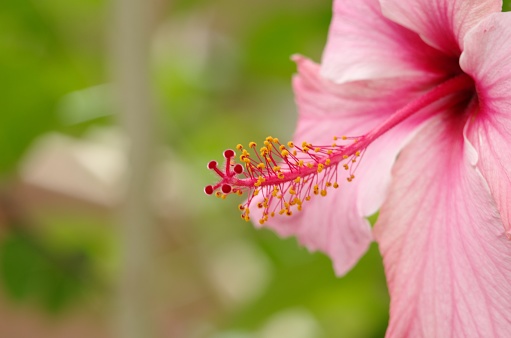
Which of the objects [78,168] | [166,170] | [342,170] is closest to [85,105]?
[78,168]

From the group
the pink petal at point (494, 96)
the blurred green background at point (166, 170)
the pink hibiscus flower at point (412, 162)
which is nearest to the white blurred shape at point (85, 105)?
the blurred green background at point (166, 170)

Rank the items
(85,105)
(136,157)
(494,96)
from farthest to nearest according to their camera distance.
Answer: (85,105)
(136,157)
(494,96)

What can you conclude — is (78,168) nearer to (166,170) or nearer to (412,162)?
(166,170)

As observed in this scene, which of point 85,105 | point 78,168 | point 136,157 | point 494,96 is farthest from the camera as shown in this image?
point 78,168

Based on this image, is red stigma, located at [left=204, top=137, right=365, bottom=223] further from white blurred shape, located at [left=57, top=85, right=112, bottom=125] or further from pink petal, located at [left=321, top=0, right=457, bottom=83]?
white blurred shape, located at [left=57, top=85, right=112, bottom=125]

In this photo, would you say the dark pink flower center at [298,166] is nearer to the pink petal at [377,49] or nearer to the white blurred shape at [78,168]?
the pink petal at [377,49]

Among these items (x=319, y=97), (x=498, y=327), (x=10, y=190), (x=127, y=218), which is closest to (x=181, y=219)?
(x=10, y=190)

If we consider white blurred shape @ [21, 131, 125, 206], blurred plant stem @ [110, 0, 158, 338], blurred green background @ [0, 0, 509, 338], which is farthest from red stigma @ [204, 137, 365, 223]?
white blurred shape @ [21, 131, 125, 206]
